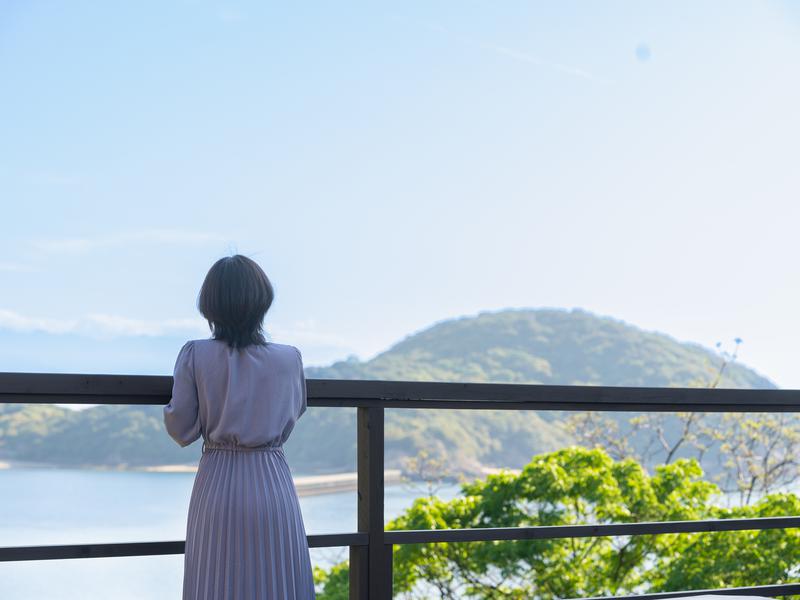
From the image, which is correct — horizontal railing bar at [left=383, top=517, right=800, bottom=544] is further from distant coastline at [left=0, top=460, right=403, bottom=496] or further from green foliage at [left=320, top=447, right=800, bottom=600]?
distant coastline at [left=0, top=460, right=403, bottom=496]

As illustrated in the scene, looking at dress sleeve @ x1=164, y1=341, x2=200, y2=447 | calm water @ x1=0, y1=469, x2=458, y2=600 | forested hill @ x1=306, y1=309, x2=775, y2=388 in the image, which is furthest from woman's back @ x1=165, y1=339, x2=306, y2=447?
forested hill @ x1=306, y1=309, x2=775, y2=388

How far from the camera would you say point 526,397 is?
250cm

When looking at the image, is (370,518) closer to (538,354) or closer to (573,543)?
(573,543)

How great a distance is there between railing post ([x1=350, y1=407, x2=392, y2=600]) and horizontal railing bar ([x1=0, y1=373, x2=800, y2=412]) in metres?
0.07

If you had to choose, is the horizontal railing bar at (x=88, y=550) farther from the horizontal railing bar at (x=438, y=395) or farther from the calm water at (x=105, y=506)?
the calm water at (x=105, y=506)

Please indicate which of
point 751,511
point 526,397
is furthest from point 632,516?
point 526,397

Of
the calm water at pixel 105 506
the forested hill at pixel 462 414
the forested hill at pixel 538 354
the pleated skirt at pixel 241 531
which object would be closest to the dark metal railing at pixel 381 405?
the pleated skirt at pixel 241 531

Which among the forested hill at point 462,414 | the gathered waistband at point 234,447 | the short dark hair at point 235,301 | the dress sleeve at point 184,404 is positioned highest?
the forested hill at point 462,414

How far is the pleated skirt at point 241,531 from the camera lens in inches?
82.0

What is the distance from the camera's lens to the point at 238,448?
212cm

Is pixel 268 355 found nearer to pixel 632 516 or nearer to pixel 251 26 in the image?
pixel 632 516

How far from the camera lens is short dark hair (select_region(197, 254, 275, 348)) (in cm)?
215

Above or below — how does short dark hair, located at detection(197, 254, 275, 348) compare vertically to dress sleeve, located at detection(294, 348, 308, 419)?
above

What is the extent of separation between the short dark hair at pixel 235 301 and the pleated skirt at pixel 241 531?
0.87ft
